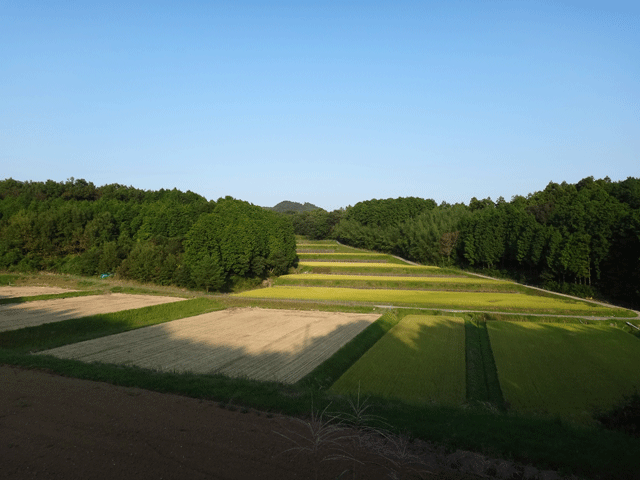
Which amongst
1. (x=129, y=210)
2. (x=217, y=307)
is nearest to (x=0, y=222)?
(x=129, y=210)

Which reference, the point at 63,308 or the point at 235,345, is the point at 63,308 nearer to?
the point at 63,308

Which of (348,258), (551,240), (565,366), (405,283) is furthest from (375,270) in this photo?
(565,366)

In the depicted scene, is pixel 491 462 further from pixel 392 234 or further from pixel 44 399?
pixel 392 234

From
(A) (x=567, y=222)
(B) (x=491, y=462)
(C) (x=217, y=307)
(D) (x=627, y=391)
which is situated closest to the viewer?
(B) (x=491, y=462)

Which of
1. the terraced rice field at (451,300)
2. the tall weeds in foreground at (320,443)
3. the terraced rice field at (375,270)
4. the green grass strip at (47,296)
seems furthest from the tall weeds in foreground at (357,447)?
the terraced rice field at (375,270)

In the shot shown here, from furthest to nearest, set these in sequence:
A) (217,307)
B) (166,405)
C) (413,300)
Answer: (413,300)
(217,307)
(166,405)

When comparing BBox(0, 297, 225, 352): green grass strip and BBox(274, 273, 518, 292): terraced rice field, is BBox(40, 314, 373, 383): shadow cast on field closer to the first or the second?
BBox(0, 297, 225, 352): green grass strip

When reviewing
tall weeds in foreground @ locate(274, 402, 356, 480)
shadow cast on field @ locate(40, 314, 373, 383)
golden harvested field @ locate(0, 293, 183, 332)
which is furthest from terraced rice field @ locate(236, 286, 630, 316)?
tall weeds in foreground @ locate(274, 402, 356, 480)
